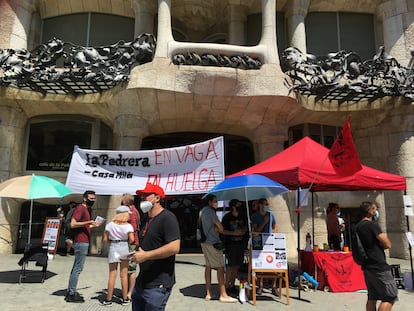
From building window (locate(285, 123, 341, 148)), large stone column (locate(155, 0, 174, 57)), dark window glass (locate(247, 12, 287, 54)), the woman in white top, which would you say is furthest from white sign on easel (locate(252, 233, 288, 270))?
dark window glass (locate(247, 12, 287, 54))

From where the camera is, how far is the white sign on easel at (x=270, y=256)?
6.34 m

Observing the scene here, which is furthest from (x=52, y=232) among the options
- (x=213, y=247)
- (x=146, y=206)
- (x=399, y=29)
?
(x=399, y=29)

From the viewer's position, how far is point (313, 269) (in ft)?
24.4

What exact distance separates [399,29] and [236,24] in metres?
6.09

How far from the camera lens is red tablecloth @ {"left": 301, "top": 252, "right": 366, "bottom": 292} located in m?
7.21

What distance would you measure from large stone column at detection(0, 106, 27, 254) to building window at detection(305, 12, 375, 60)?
11383 millimetres

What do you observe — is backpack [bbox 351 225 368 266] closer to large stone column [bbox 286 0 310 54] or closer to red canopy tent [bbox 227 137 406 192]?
red canopy tent [bbox 227 137 406 192]

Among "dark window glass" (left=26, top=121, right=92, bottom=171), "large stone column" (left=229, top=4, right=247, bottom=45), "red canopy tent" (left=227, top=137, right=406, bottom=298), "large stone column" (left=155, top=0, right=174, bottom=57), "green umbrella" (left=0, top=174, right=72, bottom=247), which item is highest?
"large stone column" (left=229, top=4, right=247, bottom=45)

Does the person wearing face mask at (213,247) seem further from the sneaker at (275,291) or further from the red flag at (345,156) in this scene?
the red flag at (345,156)

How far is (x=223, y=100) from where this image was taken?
11.4m

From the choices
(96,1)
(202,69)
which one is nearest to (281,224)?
(202,69)

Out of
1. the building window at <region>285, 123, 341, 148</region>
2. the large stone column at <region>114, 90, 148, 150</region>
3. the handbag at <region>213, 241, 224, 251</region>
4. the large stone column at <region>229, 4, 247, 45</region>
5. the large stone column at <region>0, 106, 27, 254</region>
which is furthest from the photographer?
the building window at <region>285, 123, 341, 148</region>

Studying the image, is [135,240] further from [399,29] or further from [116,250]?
[399,29]

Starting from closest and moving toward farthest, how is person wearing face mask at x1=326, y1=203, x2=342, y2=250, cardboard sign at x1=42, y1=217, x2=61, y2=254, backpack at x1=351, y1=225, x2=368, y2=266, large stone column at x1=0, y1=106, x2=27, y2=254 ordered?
backpack at x1=351, y1=225, x2=368, y2=266 → person wearing face mask at x1=326, y1=203, x2=342, y2=250 → cardboard sign at x1=42, y1=217, x2=61, y2=254 → large stone column at x1=0, y1=106, x2=27, y2=254
